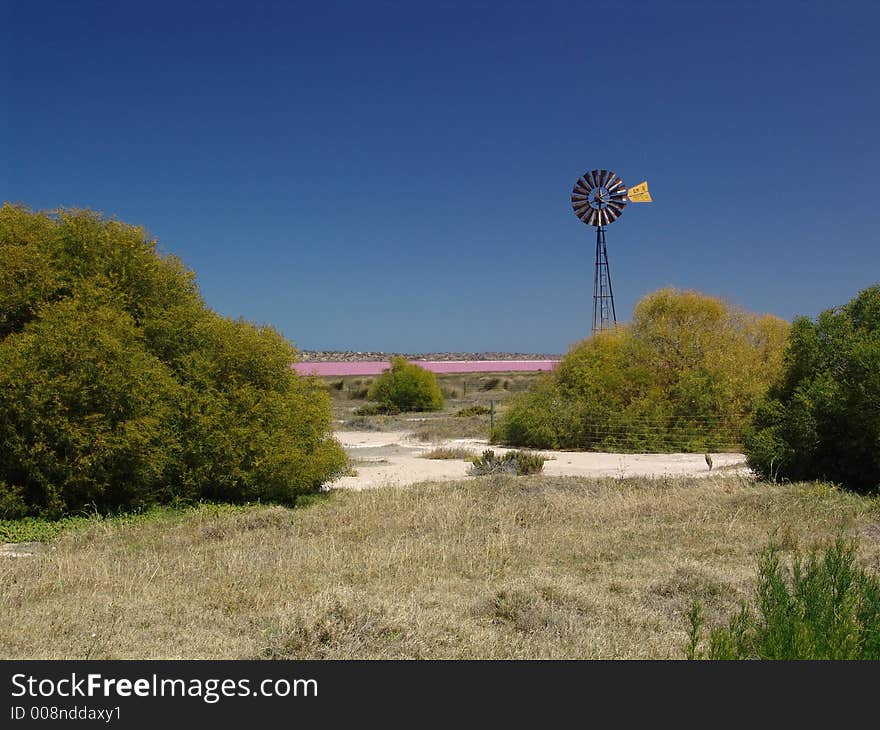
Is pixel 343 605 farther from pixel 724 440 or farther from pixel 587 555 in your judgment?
pixel 724 440

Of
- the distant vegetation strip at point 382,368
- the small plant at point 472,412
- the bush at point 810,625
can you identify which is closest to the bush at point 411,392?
the small plant at point 472,412

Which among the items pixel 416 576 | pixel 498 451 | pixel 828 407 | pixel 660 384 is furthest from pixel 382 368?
pixel 416 576

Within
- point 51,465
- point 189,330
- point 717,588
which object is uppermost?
point 189,330

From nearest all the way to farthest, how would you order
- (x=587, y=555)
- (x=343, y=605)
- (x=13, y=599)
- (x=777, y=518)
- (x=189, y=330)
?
1. (x=343, y=605)
2. (x=13, y=599)
3. (x=587, y=555)
4. (x=777, y=518)
5. (x=189, y=330)

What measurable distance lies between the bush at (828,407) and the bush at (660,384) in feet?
22.7

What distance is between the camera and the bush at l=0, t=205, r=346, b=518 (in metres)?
9.51

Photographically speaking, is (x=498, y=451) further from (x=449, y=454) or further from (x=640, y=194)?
(x=640, y=194)

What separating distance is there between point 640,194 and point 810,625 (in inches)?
1132

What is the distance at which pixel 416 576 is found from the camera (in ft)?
22.0

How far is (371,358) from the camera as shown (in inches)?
4262

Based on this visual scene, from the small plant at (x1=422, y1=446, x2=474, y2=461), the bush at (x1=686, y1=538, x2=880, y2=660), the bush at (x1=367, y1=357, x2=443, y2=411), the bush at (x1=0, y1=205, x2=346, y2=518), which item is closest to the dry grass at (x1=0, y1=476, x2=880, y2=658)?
the bush at (x1=686, y1=538, x2=880, y2=660)

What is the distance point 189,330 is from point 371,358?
3814 inches

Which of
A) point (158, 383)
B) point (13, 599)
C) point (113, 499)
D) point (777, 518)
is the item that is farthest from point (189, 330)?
point (777, 518)

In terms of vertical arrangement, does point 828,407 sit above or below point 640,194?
below
